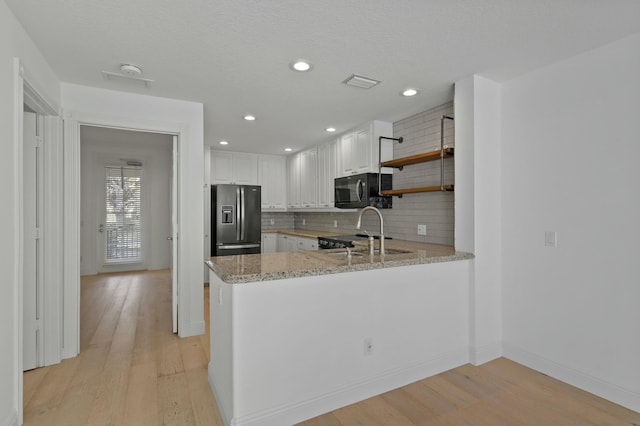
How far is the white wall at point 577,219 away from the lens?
212 cm

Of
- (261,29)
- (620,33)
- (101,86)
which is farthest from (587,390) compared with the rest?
(101,86)

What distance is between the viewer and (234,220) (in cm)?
521

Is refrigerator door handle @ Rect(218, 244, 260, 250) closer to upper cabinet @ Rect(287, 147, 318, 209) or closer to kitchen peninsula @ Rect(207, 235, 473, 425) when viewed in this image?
upper cabinet @ Rect(287, 147, 318, 209)

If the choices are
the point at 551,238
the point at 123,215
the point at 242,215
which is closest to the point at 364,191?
the point at 551,238

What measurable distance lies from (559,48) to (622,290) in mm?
1717

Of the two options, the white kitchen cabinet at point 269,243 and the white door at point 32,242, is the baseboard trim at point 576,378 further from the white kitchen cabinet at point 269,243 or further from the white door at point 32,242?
the white kitchen cabinet at point 269,243

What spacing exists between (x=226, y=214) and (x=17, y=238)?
330cm

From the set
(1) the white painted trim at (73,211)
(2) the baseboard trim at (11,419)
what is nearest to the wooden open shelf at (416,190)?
(1) the white painted trim at (73,211)

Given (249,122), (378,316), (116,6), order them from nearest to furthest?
(116,6) → (378,316) → (249,122)

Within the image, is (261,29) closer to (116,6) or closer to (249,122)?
(116,6)

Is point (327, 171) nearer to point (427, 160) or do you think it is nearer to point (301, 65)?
point (427, 160)

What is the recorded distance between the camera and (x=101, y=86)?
292cm

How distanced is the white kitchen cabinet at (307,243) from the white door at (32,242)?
3.15 metres

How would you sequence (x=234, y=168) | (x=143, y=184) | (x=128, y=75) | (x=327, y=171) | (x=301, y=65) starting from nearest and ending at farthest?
(x=301, y=65) → (x=128, y=75) → (x=327, y=171) → (x=234, y=168) → (x=143, y=184)
